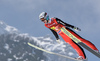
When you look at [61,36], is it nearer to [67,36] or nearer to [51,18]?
[67,36]

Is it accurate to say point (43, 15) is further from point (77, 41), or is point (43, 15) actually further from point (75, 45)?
point (75, 45)

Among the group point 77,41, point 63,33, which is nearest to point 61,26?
point 63,33

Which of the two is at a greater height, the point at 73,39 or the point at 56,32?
the point at 56,32

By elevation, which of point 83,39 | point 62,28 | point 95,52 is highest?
point 62,28

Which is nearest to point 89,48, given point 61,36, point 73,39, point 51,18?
point 73,39

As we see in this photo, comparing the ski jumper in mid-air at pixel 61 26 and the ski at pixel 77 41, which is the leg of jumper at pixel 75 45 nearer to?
the ski jumper in mid-air at pixel 61 26

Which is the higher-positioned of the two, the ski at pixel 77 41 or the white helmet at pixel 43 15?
the white helmet at pixel 43 15

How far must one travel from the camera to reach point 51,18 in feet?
36.1

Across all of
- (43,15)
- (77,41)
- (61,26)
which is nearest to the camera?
(43,15)

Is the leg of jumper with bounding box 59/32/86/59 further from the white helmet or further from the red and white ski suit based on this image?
the white helmet

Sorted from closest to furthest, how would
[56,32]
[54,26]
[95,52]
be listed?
[95,52] → [54,26] → [56,32]

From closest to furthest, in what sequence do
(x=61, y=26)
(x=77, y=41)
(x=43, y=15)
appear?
(x=43, y=15) → (x=77, y=41) → (x=61, y=26)

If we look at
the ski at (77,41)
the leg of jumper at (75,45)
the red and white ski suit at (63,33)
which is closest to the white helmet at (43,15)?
the red and white ski suit at (63,33)

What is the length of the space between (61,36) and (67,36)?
0.52 m
